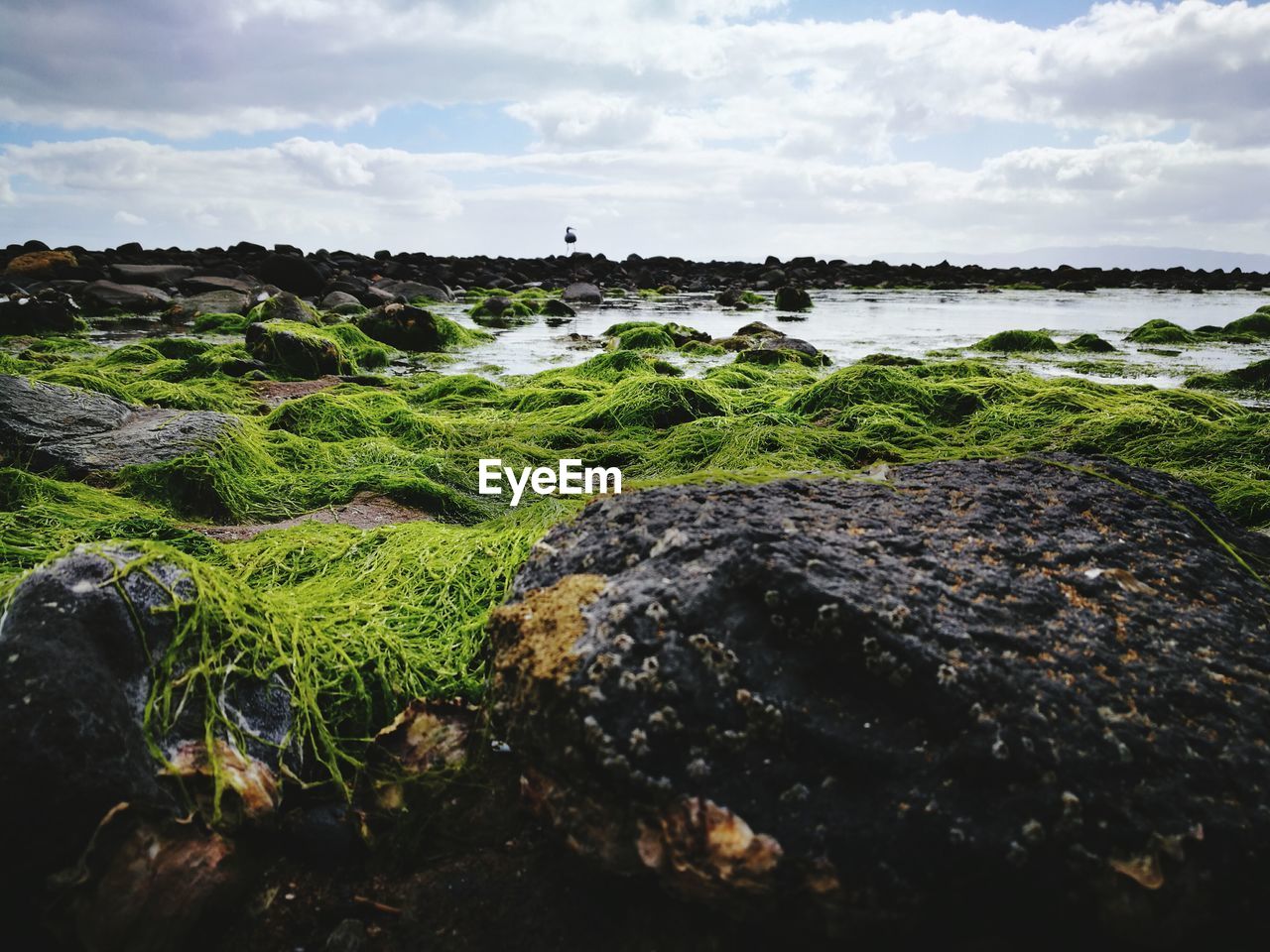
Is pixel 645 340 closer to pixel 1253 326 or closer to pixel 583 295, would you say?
pixel 1253 326

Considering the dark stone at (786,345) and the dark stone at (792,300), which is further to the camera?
the dark stone at (792,300)

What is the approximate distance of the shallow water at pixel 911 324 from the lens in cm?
916

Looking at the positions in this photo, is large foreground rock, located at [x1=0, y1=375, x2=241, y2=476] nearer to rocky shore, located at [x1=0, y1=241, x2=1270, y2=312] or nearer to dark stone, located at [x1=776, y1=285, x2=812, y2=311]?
rocky shore, located at [x1=0, y1=241, x2=1270, y2=312]

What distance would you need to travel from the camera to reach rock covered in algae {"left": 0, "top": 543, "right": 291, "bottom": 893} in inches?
58.1

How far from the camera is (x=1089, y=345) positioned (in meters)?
10.4

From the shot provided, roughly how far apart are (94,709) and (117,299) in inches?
705

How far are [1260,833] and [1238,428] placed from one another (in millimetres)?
3713

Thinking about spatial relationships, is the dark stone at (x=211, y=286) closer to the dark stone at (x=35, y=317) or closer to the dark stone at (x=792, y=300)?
the dark stone at (x=35, y=317)

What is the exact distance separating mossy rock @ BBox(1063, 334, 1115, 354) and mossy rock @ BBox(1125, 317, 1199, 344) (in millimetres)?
1385

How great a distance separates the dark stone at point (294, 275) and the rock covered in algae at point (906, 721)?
60.6 feet

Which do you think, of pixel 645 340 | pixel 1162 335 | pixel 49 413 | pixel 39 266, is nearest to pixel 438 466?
pixel 49 413

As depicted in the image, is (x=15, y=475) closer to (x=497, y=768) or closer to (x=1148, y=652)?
(x=497, y=768)

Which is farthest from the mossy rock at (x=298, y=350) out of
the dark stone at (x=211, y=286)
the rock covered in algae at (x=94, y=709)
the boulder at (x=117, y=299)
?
the boulder at (x=117, y=299)

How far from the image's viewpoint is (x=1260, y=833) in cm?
132
